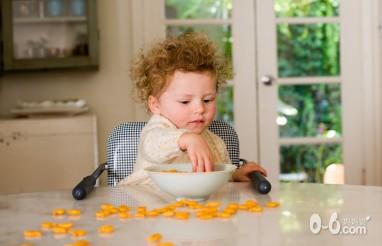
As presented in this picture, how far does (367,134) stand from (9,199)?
9.85 feet

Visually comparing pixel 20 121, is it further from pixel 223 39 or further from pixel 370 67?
pixel 370 67

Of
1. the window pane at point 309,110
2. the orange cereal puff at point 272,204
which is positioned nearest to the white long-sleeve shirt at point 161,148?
the orange cereal puff at point 272,204

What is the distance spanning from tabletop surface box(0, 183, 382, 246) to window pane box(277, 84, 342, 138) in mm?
2579

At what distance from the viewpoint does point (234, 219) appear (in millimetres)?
1097

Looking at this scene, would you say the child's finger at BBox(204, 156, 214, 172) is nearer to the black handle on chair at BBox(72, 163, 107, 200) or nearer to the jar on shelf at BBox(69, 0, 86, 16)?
the black handle on chair at BBox(72, 163, 107, 200)

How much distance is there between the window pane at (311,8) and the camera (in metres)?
3.97

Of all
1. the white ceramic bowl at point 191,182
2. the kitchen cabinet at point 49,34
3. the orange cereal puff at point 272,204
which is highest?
the kitchen cabinet at point 49,34

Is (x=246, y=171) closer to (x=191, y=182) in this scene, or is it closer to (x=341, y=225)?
(x=191, y=182)

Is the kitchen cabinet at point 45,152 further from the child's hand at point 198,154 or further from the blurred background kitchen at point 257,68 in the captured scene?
the child's hand at point 198,154

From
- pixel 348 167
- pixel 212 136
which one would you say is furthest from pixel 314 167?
pixel 212 136

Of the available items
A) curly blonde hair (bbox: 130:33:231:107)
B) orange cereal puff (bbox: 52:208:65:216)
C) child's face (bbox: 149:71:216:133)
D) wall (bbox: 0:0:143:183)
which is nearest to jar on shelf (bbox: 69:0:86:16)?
wall (bbox: 0:0:143:183)

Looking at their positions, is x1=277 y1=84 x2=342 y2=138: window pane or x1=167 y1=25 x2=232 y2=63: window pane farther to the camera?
x1=277 y1=84 x2=342 y2=138: window pane

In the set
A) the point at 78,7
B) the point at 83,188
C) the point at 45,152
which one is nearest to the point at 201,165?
the point at 83,188

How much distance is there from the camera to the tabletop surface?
3.15 ft
